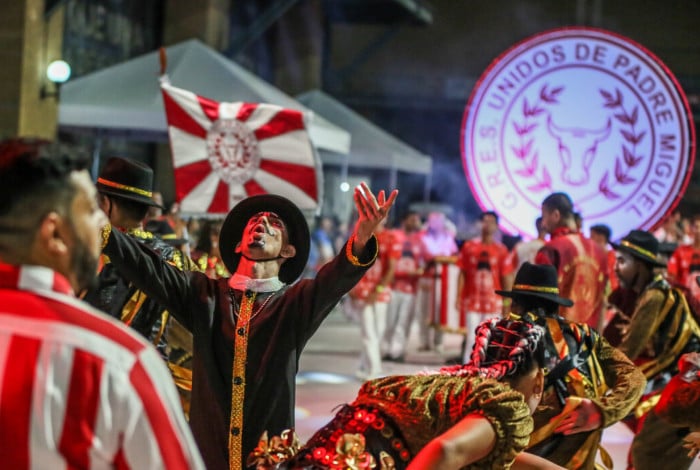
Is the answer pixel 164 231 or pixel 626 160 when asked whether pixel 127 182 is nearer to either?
pixel 164 231

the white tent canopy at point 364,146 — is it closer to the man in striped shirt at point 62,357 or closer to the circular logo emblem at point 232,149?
the circular logo emblem at point 232,149

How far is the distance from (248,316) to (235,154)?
3.80m

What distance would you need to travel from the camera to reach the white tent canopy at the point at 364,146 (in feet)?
58.6

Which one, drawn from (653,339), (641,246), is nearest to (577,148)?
(641,246)

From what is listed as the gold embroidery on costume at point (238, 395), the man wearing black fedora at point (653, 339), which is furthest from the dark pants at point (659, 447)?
the gold embroidery on costume at point (238, 395)

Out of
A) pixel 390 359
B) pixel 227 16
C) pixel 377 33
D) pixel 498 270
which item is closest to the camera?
pixel 498 270

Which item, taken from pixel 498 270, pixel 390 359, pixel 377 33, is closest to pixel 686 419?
pixel 498 270

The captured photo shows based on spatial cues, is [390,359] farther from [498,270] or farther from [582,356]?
[582,356]

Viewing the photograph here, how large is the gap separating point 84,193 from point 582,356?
334cm

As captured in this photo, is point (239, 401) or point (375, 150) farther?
point (375, 150)

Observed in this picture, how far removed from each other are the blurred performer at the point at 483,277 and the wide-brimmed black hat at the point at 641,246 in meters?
5.55

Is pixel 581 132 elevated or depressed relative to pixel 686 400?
elevated

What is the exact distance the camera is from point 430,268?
15688 millimetres

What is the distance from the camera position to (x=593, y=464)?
5.01 metres
